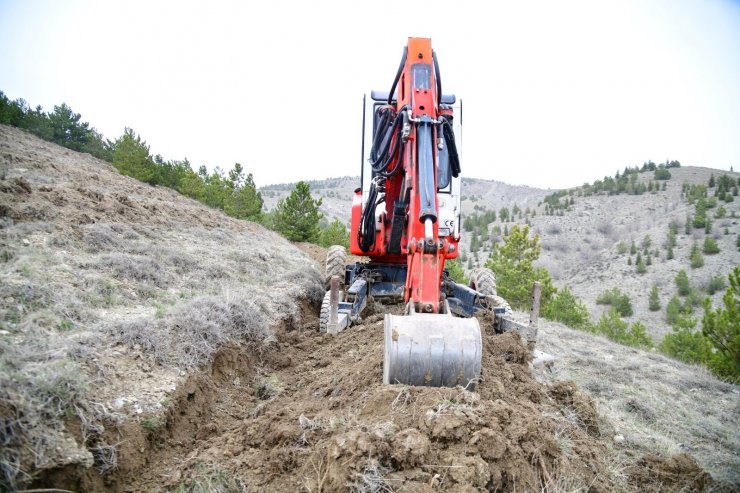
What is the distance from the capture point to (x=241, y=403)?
5164mm

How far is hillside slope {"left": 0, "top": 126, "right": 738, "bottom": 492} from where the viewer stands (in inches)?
114

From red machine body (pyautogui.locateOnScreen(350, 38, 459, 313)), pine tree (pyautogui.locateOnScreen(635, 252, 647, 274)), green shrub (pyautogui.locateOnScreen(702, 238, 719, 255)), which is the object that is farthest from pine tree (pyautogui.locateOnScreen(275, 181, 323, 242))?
green shrub (pyautogui.locateOnScreen(702, 238, 719, 255))

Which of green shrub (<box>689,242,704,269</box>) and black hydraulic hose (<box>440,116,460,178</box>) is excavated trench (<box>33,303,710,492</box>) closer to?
black hydraulic hose (<box>440,116,460,178</box>)

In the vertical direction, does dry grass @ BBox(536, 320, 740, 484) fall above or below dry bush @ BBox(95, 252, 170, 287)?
below

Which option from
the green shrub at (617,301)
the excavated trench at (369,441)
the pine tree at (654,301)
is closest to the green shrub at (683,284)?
the pine tree at (654,301)

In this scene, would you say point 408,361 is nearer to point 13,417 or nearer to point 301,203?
point 13,417

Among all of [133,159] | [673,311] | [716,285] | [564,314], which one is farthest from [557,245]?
[133,159]

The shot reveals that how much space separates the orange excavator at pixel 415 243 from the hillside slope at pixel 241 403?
360mm

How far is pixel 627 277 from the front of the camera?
32.3 meters

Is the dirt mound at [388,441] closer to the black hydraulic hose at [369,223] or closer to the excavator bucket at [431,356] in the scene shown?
the excavator bucket at [431,356]

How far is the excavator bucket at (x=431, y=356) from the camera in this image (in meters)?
3.81

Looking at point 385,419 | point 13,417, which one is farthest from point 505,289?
point 13,417

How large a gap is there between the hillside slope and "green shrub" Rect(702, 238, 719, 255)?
28.7 metres

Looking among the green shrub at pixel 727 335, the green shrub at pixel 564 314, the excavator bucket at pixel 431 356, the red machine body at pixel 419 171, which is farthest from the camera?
the green shrub at pixel 564 314
